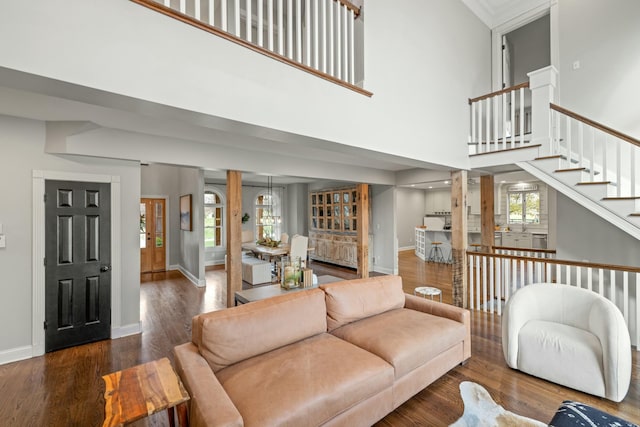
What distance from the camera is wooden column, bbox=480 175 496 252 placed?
540cm

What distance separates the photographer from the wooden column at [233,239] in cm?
440

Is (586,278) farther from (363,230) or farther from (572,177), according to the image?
(363,230)

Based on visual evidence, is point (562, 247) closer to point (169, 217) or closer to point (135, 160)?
point (135, 160)

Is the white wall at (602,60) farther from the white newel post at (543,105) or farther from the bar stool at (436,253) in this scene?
the bar stool at (436,253)

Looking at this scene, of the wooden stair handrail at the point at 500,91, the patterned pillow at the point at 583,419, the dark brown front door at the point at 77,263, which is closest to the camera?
the patterned pillow at the point at 583,419

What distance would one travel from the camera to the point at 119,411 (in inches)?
50.6

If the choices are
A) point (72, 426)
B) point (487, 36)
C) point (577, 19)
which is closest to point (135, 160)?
point (72, 426)

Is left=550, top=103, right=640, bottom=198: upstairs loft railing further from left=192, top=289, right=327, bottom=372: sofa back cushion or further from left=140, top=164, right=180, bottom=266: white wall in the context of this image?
left=140, top=164, right=180, bottom=266: white wall

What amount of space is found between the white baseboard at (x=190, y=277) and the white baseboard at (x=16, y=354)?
3.02 meters

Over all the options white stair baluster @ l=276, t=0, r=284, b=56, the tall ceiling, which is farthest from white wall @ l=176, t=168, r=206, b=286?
the tall ceiling

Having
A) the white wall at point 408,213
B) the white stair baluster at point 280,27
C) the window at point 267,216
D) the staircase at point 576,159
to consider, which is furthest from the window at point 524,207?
the white stair baluster at point 280,27

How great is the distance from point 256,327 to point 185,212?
5873mm

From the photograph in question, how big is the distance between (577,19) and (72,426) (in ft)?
25.5

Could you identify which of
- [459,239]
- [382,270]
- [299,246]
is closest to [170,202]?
[299,246]
